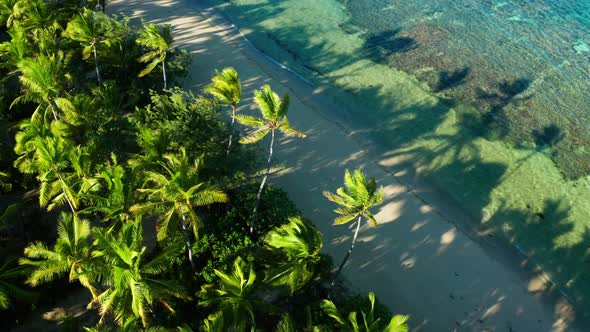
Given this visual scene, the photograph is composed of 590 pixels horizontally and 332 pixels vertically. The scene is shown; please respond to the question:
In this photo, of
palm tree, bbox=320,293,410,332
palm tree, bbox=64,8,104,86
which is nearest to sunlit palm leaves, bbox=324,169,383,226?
palm tree, bbox=320,293,410,332

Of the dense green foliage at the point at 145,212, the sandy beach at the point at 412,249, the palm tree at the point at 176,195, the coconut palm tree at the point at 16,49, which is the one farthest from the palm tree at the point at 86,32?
the palm tree at the point at 176,195

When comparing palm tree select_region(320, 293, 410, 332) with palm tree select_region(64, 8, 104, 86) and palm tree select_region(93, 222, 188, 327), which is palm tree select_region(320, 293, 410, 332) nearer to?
palm tree select_region(93, 222, 188, 327)

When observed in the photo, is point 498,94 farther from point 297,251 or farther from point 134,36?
point 134,36

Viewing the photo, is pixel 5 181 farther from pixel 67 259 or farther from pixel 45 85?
Result: pixel 67 259

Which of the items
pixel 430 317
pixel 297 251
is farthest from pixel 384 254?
pixel 297 251

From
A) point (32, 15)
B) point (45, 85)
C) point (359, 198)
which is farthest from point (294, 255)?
point (32, 15)
